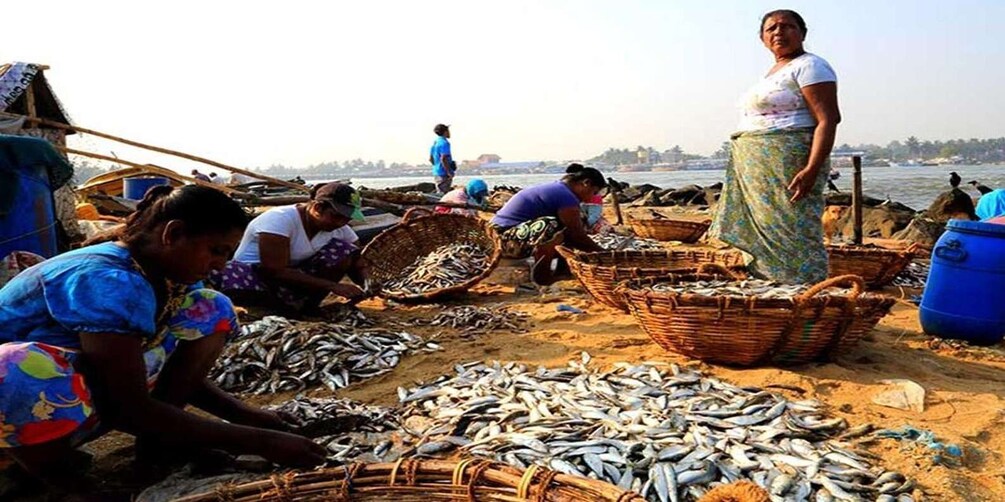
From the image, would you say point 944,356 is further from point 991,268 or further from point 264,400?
point 264,400

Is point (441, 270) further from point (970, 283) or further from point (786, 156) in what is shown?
point (970, 283)

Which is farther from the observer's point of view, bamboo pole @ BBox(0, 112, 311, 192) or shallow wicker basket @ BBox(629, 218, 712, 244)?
shallow wicker basket @ BBox(629, 218, 712, 244)

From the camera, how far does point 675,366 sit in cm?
403

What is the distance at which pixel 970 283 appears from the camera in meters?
4.84

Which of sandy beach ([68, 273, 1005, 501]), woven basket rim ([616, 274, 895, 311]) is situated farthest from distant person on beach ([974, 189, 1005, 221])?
woven basket rim ([616, 274, 895, 311])

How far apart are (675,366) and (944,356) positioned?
2.02 metres

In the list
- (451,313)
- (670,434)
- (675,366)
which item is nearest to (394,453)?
(670,434)

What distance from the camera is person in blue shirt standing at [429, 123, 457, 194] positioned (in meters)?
13.9

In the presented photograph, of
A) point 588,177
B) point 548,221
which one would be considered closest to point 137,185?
point 548,221

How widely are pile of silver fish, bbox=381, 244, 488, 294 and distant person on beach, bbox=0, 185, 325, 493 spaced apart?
→ 3.96 metres

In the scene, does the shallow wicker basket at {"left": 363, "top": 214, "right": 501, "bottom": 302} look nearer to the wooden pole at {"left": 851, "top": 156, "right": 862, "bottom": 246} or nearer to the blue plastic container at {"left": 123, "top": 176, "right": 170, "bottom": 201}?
the wooden pole at {"left": 851, "top": 156, "right": 862, "bottom": 246}

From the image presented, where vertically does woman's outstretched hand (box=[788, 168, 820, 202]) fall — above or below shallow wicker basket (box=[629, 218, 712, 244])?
above

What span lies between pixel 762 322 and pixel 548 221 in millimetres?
3646

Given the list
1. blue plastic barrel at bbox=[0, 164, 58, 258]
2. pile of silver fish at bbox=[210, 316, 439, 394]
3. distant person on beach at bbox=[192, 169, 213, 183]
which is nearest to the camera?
pile of silver fish at bbox=[210, 316, 439, 394]
